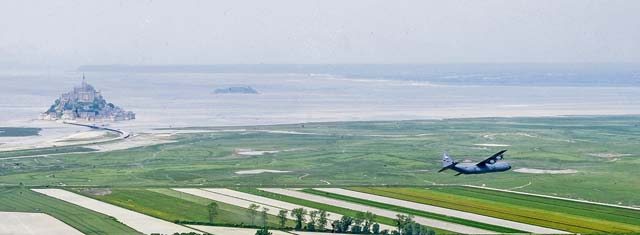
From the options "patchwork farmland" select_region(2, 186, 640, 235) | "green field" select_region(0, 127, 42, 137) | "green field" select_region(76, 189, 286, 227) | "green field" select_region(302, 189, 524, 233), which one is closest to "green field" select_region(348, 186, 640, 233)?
"patchwork farmland" select_region(2, 186, 640, 235)

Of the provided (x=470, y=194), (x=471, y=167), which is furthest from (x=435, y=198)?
(x=471, y=167)

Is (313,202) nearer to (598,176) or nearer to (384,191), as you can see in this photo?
(384,191)

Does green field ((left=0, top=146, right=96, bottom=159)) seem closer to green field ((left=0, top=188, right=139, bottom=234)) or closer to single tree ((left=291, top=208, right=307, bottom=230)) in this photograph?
green field ((left=0, top=188, right=139, bottom=234))

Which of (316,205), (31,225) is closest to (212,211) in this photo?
(316,205)

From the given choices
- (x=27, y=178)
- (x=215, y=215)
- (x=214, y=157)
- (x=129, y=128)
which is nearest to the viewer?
(x=215, y=215)

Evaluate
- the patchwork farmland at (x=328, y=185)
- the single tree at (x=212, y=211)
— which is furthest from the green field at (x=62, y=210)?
the single tree at (x=212, y=211)

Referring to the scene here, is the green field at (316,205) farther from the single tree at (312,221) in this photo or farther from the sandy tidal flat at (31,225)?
the sandy tidal flat at (31,225)

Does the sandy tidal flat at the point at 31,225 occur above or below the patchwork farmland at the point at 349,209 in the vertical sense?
below
